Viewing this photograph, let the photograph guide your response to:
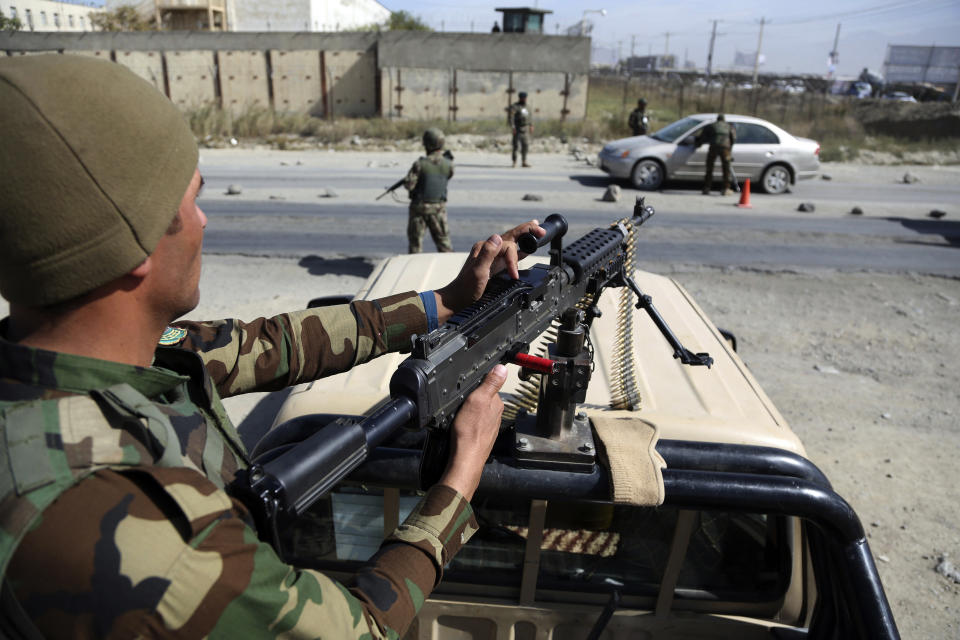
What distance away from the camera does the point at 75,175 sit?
94 cm

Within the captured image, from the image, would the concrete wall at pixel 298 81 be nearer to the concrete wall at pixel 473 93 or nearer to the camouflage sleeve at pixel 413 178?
the concrete wall at pixel 473 93

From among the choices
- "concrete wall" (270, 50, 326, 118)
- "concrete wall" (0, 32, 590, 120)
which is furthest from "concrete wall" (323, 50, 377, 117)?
"concrete wall" (270, 50, 326, 118)

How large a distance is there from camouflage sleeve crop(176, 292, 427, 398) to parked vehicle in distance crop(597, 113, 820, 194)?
44.3 feet

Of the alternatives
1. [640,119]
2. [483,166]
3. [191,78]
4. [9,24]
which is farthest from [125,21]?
[640,119]

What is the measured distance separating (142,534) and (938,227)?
548 inches

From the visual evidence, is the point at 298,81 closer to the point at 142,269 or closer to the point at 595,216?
the point at 595,216

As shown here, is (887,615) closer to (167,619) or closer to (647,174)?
(167,619)

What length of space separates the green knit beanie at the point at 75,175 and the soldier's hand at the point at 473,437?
68 centimetres

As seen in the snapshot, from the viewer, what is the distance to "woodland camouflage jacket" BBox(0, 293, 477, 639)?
83 centimetres

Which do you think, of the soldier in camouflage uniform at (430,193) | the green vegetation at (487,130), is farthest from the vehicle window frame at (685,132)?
the green vegetation at (487,130)

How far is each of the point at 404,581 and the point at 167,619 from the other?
0.42 metres

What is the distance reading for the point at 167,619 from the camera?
34.2 inches

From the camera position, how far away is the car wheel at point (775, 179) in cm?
1459

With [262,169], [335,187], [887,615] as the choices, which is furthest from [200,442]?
[262,169]
